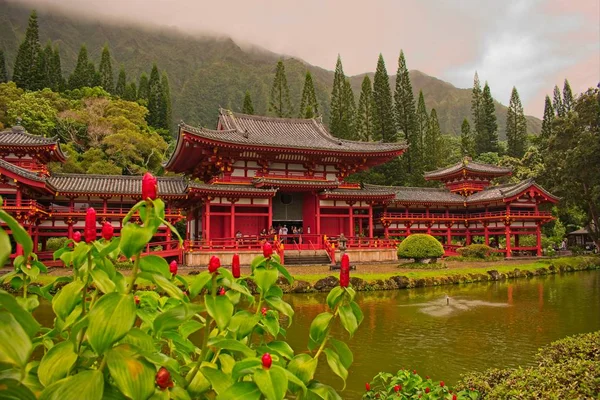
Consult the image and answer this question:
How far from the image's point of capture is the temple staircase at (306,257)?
79.7ft

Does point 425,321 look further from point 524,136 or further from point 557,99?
point 557,99

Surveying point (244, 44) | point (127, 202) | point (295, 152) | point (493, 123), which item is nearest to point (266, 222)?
point (295, 152)

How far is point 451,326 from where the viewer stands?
1116cm

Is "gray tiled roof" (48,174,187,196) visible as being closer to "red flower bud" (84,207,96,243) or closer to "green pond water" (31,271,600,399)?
"green pond water" (31,271,600,399)

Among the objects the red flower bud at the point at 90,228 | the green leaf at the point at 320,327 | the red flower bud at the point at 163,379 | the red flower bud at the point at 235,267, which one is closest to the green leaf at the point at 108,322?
the red flower bud at the point at 163,379

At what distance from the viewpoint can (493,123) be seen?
68.8m

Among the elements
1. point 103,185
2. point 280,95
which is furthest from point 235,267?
point 280,95

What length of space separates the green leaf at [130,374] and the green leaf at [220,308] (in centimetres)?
27

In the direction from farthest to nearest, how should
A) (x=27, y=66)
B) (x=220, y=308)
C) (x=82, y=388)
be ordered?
(x=27, y=66) < (x=220, y=308) < (x=82, y=388)

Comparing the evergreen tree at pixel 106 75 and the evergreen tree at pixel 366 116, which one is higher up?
the evergreen tree at pixel 106 75

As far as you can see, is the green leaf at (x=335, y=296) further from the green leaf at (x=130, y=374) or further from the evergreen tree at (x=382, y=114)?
the evergreen tree at (x=382, y=114)

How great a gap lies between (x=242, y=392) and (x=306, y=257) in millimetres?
23352

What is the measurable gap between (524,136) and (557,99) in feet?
35.1

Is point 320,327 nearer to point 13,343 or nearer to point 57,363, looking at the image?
point 57,363
